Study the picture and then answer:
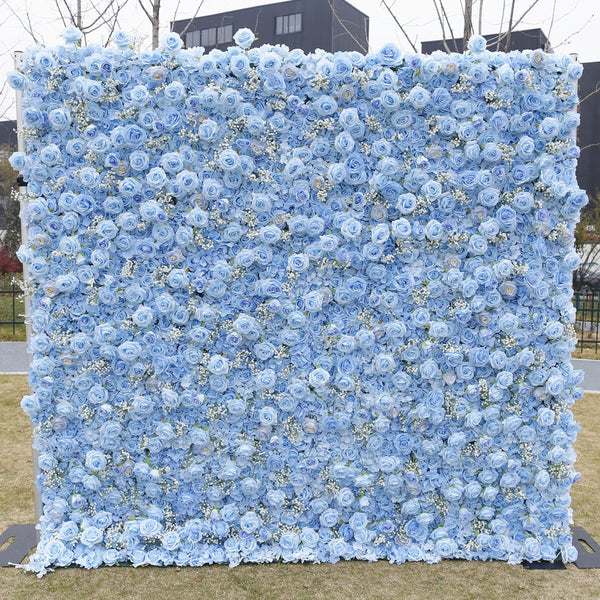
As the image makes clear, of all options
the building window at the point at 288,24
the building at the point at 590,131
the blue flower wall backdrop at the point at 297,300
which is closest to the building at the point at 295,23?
the building window at the point at 288,24

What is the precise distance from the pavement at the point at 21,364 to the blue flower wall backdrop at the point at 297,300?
5377 millimetres

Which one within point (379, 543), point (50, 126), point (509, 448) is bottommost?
point (379, 543)

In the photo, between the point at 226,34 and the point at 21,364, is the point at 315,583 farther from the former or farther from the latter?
the point at 226,34

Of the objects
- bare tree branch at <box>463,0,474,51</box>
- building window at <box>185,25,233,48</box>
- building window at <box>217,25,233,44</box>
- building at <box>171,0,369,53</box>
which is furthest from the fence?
building window at <box>185,25,233,48</box>

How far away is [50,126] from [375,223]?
2013mm

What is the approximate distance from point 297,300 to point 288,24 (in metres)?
34.3

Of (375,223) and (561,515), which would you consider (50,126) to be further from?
(561,515)

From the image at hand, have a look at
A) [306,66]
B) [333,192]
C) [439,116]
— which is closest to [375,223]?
[333,192]

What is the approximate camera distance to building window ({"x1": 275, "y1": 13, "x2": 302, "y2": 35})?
33.8 m

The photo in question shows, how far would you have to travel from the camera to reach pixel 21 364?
927 centimetres

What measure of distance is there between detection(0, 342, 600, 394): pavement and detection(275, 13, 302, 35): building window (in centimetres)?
2837

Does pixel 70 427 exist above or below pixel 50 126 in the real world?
below

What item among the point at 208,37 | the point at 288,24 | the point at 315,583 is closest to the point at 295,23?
the point at 288,24

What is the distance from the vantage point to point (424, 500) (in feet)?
Result: 12.8
